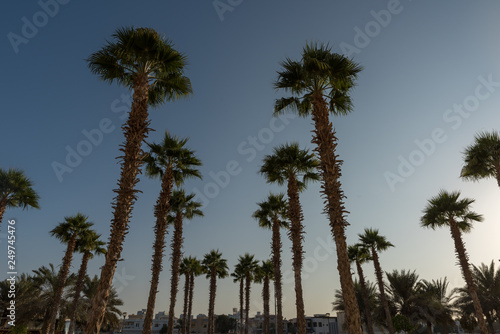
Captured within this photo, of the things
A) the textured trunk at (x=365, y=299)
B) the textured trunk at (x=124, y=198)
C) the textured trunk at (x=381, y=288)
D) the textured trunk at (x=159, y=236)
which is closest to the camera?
the textured trunk at (x=124, y=198)

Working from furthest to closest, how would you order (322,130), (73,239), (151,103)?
(73,239) → (151,103) → (322,130)

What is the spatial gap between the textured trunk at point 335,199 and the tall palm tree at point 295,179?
8126 mm

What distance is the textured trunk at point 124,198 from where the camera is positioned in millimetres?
9805

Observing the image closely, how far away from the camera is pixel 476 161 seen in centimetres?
2162

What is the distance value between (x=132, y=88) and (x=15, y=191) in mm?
18466

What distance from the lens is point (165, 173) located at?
A: 20141 millimetres

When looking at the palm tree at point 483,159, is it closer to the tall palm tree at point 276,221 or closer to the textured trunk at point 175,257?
the tall palm tree at point 276,221

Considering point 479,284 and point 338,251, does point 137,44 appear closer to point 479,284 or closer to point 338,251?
point 338,251

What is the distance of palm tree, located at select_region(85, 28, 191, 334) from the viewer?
10286 millimetres

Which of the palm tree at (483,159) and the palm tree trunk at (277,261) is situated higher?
the palm tree at (483,159)

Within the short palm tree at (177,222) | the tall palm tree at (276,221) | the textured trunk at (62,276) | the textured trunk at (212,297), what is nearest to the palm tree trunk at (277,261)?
the tall palm tree at (276,221)

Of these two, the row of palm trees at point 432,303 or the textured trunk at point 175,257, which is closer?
the textured trunk at point 175,257

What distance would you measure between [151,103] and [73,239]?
20030 millimetres

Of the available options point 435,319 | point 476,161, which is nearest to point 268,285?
point 435,319
